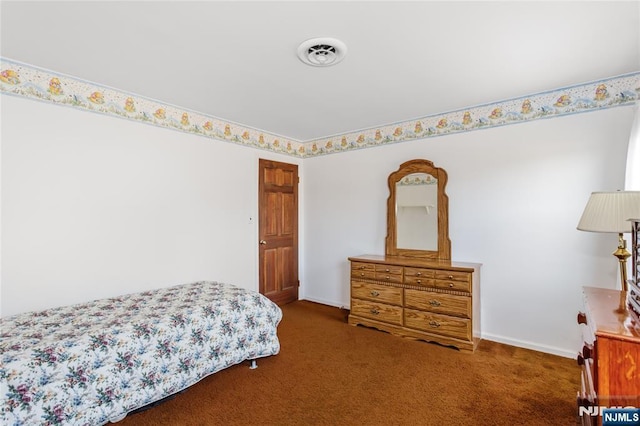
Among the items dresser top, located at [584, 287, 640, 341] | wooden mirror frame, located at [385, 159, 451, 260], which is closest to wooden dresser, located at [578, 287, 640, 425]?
dresser top, located at [584, 287, 640, 341]

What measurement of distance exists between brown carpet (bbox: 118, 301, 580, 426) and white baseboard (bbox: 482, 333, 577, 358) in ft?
0.24

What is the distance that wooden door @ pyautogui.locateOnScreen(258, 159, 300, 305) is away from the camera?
4098 millimetres

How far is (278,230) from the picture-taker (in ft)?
14.1

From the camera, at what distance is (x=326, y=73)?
2424mm

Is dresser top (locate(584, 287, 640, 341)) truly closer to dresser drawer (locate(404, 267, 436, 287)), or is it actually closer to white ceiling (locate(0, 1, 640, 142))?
dresser drawer (locate(404, 267, 436, 287))

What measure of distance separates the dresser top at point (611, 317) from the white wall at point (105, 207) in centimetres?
326

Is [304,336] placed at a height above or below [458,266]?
below

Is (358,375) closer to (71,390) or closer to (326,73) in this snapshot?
(71,390)

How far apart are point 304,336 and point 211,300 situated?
1.19 metres

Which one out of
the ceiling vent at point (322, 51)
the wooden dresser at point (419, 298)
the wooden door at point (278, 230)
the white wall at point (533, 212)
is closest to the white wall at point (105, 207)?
the wooden door at point (278, 230)

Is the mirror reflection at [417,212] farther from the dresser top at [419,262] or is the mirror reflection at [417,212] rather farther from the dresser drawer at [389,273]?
the dresser drawer at [389,273]

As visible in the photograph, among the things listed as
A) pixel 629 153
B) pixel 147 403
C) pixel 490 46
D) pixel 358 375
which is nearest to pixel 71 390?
pixel 147 403

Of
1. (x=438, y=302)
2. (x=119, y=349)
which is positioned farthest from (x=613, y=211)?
(x=119, y=349)

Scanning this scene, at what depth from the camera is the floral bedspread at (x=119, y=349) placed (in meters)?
1.57
